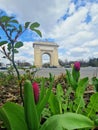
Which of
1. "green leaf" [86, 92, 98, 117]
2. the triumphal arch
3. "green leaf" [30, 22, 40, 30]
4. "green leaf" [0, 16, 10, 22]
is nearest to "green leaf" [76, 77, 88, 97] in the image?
"green leaf" [86, 92, 98, 117]

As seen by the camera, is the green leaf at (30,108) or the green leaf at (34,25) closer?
the green leaf at (30,108)

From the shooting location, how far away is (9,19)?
44.9 inches

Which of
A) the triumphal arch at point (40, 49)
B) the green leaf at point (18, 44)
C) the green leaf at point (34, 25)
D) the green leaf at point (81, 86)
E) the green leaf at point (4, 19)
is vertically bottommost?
the green leaf at point (81, 86)

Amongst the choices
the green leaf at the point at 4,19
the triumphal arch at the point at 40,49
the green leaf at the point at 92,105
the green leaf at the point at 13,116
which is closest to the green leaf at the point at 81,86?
the green leaf at the point at 92,105

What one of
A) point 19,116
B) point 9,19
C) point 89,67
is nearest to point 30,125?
point 19,116

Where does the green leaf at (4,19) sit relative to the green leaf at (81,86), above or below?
above

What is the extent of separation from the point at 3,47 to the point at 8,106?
1.52 feet

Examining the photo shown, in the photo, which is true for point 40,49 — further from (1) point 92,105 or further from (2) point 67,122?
(2) point 67,122

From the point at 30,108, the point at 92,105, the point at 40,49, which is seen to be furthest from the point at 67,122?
the point at 40,49

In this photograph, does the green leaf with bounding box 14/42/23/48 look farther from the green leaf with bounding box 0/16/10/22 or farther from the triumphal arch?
the triumphal arch

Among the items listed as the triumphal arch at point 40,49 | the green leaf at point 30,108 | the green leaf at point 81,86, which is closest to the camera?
the green leaf at point 30,108

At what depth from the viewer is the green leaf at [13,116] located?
2.25ft

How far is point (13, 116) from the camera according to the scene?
0.71m

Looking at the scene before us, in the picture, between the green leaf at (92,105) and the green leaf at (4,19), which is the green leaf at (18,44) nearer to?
the green leaf at (4,19)
